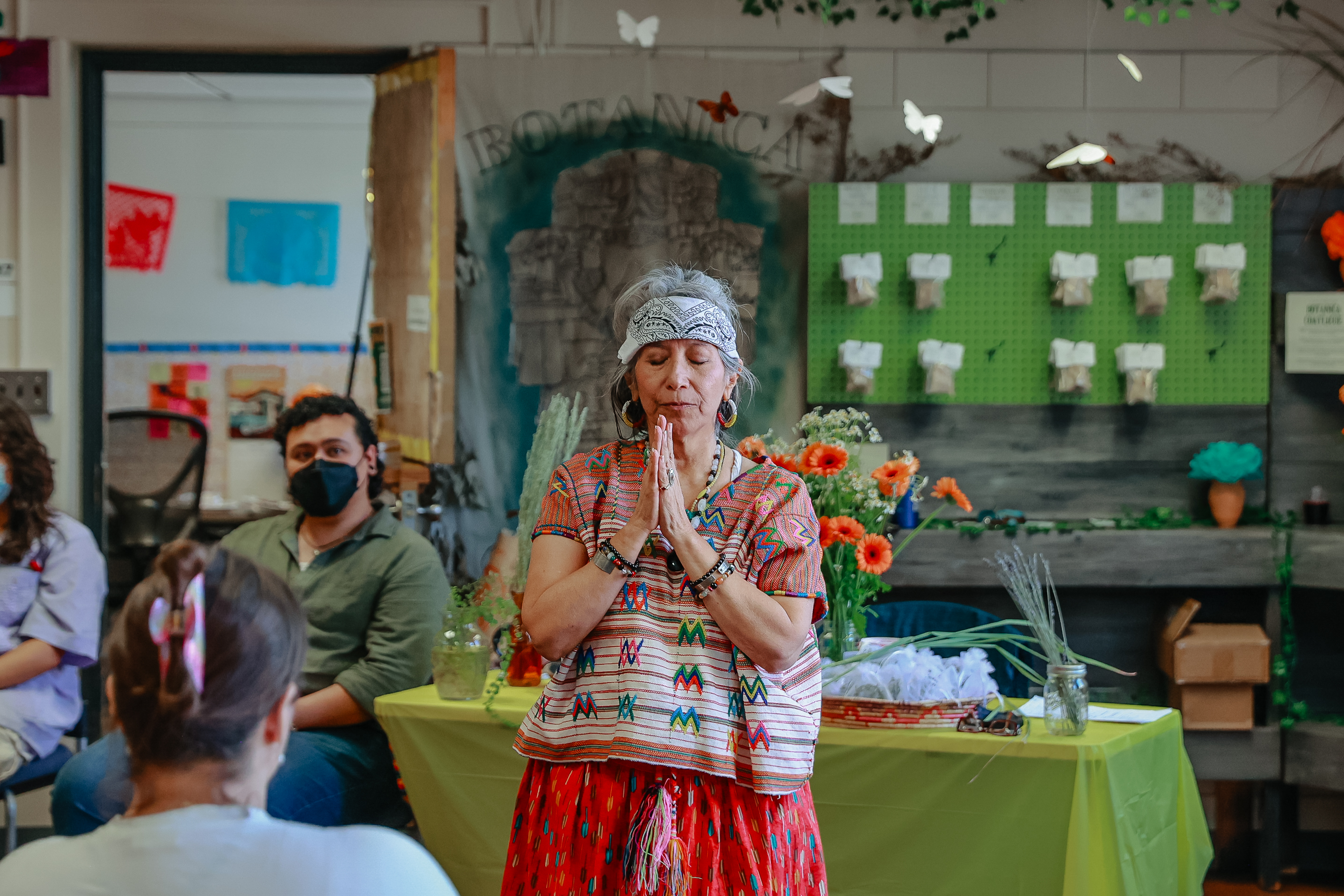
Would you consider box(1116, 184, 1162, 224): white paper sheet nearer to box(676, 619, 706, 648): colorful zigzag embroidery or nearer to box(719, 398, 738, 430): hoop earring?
box(719, 398, 738, 430): hoop earring

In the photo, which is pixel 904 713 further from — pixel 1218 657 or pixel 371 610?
pixel 1218 657

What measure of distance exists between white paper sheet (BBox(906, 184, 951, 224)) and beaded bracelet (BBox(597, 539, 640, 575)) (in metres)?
2.38

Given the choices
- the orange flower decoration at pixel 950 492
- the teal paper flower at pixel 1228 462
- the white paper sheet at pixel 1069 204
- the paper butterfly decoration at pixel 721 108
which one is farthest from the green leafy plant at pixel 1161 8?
the orange flower decoration at pixel 950 492

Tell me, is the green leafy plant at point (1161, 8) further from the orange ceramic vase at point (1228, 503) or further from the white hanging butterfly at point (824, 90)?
the orange ceramic vase at point (1228, 503)

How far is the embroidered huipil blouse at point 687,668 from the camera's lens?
159 centimetres

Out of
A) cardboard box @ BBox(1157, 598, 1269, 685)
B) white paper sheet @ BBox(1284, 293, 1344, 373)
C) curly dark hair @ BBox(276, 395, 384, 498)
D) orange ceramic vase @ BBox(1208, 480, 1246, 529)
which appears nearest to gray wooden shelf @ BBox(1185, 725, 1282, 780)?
cardboard box @ BBox(1157, 598, 1269, 685)

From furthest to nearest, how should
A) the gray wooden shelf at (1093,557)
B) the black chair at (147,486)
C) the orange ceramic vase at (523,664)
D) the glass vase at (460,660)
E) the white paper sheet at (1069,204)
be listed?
the black chair at (147,486)
the white paper sheet at (1069,204)
the gray wooden shelf at (1093,557)
the orange ceramic vase at (523,664)
the glass vase at (460,660)

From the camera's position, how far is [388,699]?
94.7 inches

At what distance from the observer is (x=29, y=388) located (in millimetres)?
3709

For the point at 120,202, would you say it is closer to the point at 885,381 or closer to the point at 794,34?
the point at 794,34

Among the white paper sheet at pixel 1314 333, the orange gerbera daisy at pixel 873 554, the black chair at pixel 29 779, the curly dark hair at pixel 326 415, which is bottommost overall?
the black chair at pixel 29 779

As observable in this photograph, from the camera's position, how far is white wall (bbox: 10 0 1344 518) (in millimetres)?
3697

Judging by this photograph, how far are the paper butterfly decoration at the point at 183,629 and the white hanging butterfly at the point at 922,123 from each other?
3.07m

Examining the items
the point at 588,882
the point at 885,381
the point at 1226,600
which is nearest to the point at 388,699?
the point at 588,882
